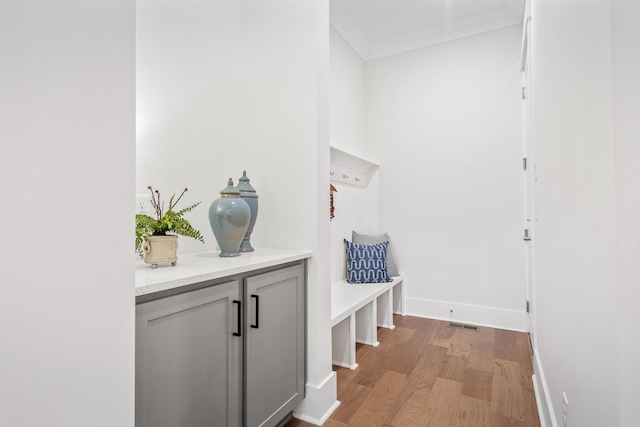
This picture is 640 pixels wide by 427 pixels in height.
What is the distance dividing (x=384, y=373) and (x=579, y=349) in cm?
138

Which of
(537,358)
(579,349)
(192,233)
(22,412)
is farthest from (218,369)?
(537,358)

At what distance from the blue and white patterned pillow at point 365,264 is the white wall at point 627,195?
2.32 metres

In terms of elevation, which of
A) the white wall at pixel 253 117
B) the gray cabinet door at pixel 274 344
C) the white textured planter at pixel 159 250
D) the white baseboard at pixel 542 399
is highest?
the white wall at pixel 253 117

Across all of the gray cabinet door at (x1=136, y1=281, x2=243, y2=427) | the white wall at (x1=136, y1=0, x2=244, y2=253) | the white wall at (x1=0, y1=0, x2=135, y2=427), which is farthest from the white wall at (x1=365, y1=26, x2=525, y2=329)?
the white wall at (x1=0, y1=0, x2=135, y2=427)

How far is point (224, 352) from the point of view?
125 centimetres

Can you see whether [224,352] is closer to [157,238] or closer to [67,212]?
[157,238]

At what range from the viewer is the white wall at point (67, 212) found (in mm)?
583

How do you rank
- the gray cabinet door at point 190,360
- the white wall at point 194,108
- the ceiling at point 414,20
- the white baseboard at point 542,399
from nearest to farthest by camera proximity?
the gray cabinet door at point 190,360 → the white baseboard at point 542,399 → the white wall at point 194,108 → the ceiling at point 414,20

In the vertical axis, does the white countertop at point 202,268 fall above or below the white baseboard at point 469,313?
above

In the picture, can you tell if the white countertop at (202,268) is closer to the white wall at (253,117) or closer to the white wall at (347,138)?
the white wall at (253,117)

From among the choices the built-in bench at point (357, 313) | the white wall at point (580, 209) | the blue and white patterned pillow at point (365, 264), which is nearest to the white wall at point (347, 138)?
the blue and white patterned pillow at point (365, 264)

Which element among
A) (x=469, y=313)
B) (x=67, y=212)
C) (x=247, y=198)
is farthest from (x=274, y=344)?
(x=469, y=313)

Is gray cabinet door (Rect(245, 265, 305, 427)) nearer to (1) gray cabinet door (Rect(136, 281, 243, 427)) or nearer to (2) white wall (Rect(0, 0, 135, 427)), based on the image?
(1) gray cabinet door (Rect(136, 281, 243, 427))

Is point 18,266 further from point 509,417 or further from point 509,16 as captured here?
point 509,16
